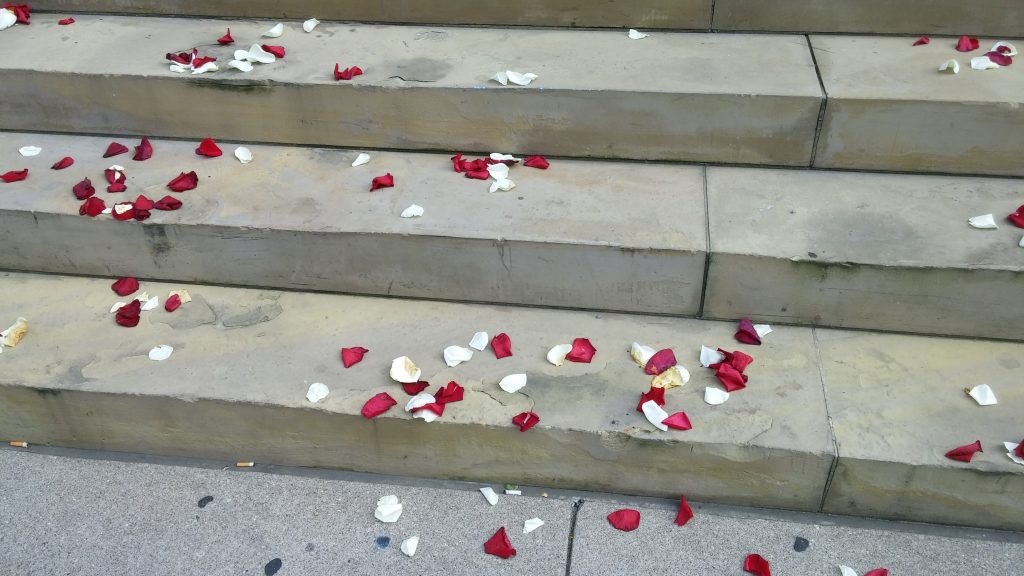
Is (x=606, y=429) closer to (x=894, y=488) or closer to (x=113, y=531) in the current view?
(x=894, y=488)

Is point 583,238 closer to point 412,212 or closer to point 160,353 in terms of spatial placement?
point 412,212

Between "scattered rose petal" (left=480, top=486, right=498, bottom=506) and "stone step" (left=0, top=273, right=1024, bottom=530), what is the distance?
4cm

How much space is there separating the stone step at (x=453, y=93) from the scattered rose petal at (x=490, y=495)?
130 cm

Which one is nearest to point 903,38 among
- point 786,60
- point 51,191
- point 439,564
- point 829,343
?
point 786,60

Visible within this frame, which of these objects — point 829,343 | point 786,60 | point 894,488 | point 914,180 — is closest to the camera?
point 894,488

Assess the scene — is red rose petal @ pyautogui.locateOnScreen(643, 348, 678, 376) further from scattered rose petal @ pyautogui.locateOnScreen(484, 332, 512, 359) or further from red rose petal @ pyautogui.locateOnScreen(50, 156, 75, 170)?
red rose petal @ pyautogui.locateOnScreen(50, 156, 75, 170)

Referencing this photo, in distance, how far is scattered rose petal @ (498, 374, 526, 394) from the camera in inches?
98.0

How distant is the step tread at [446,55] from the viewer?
3016mm

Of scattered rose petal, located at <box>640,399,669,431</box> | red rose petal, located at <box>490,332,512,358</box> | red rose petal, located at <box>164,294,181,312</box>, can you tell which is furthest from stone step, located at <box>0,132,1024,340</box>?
scattered rose petal, located at <box>640,399,669,431</box>

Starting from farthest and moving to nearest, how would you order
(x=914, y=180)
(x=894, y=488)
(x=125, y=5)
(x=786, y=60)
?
(x=125, y=5) < (x=786, y=60) < (x=914, y=180) < (x=894, y=488)

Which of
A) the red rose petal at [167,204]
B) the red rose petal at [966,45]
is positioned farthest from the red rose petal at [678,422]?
the red rose petal at [966,45]

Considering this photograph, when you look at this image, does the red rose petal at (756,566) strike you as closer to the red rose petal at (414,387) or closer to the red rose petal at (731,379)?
the red rose petal at (731,379)

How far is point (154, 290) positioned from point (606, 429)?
1.70 meters

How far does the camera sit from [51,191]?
300cm
